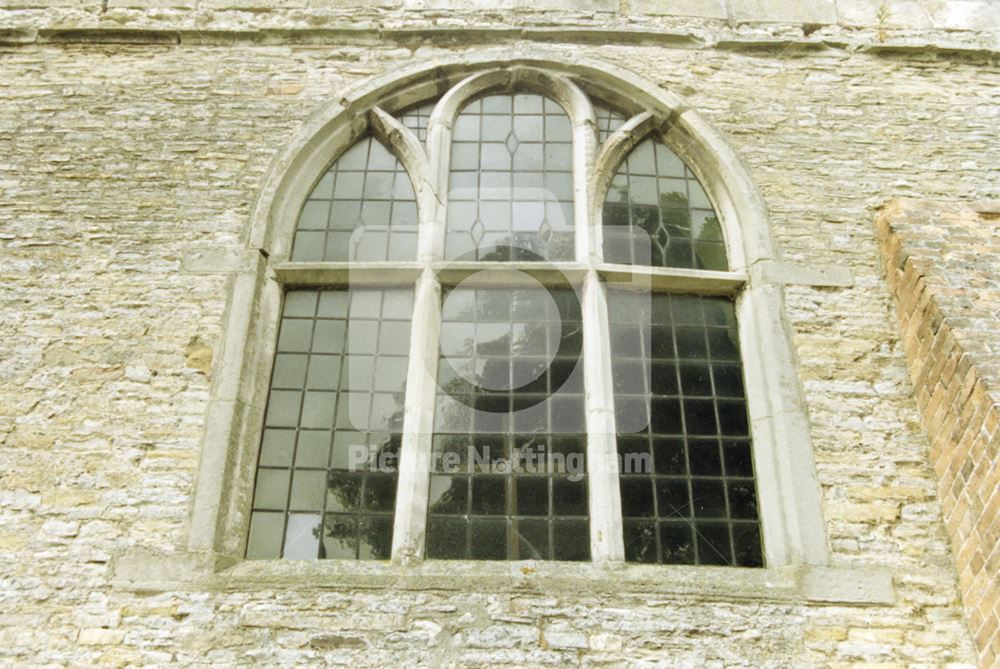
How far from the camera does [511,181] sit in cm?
571

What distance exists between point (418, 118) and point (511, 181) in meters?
0.88

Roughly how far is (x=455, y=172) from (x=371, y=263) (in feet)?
3.19

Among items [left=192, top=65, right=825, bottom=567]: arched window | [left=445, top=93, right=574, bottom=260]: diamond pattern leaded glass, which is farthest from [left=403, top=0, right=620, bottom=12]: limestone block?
[left=445, top=93, right=574, bottom=260]: diamond pattern leaded glass

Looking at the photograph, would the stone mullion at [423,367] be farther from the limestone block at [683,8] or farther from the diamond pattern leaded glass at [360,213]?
the limestone block at [683,8]

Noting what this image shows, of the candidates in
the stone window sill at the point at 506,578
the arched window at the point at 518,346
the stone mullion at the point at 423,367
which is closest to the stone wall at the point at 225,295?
the stone window sill at the point at 506,578

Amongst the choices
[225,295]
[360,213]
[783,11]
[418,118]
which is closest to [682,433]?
[360,213]

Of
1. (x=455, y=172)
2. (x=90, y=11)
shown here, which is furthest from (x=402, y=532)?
(x=90, y=11)

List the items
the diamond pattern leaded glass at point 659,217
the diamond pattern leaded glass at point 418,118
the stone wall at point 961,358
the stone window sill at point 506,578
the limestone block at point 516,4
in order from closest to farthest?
the stone wall at point 961,358, the stone window sill at point 506,578, the diamond pattern leaded glass at point 659,217, the diamond pattern leaded glass at point 418,118, the limestone block at point 516,4

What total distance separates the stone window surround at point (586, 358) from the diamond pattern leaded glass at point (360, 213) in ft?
0.29

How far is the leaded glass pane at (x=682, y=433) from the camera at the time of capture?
4461mm

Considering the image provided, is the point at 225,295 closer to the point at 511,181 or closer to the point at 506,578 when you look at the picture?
the point at 511,181

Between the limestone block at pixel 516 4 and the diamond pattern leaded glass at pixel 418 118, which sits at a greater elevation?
the limestone block at pixel 516 4

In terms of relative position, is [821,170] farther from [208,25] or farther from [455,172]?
[208,25]

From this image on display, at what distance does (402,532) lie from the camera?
4340mm
